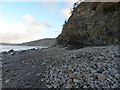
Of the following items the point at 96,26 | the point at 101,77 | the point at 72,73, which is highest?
the point at 96,26

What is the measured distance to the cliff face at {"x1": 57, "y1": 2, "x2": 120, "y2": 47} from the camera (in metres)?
15.6

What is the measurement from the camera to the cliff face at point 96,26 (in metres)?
15.6

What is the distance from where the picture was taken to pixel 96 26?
57.1 feet

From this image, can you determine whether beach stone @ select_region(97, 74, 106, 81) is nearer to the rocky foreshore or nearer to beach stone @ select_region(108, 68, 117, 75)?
the rocky foreshore

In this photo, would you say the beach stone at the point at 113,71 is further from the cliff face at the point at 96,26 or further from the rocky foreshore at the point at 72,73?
the cliff face at the point at 96,26

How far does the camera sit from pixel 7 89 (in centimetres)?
Answer: 804

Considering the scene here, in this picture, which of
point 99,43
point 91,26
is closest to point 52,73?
point 99,43

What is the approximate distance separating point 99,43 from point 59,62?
7.26m

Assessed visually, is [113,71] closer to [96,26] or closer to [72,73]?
[72,73]

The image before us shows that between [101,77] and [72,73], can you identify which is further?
[72,73]

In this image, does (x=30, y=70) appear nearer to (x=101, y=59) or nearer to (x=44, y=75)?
(x=44, y=75)

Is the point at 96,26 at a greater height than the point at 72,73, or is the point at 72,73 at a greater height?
the point at 96,26

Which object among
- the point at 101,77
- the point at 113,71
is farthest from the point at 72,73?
the point at 113,71

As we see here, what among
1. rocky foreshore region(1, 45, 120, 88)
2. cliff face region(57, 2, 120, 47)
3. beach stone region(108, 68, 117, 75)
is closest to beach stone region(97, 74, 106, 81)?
rocky foreshore region(1, 45, 120, 88)
